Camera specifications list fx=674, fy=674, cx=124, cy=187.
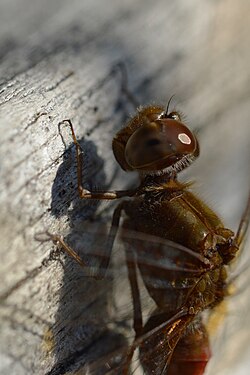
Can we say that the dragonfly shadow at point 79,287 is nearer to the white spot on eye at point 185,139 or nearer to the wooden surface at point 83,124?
the wooden surface at point 83,124

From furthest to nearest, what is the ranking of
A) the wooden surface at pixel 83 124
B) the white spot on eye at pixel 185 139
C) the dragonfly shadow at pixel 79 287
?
1. the white spot on eye at pixel 185 139
2. the dragonfly shadow at pixel 79 287
3. the wooden surface at pixel 83 124

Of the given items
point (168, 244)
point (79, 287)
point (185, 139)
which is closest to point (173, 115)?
point (185, 139)

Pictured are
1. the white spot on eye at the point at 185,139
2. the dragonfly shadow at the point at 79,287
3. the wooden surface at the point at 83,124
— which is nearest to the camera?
the wooden surface at the point at 83,124

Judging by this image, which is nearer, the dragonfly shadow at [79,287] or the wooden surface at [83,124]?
the wooden surface at [83,124]

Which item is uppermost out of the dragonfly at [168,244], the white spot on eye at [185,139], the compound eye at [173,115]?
the compound eye at [173,115]

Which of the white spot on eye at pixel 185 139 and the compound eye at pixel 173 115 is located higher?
the compound eye at pixel 173 115

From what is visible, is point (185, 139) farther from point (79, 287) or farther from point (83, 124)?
point (79, 287)

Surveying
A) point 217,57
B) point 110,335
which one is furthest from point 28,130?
point 217,57

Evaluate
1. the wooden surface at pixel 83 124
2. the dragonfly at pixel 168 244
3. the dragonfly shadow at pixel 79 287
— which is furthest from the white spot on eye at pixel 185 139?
the dragonfly shadow at pixel 79 287
